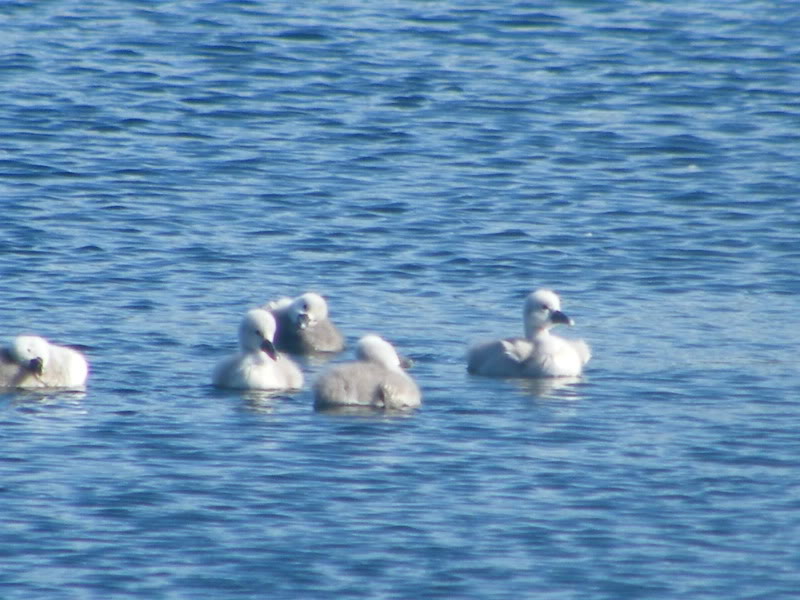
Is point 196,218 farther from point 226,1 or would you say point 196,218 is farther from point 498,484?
point 226,1

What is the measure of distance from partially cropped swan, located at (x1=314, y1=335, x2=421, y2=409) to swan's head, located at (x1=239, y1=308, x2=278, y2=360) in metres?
0.86

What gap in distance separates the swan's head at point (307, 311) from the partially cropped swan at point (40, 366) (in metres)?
2.21

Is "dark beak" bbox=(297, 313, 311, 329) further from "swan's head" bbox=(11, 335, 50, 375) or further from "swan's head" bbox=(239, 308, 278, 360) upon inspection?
"swan's head" bbox=(11, 335, 50, 375)

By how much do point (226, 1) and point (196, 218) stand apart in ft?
52.0

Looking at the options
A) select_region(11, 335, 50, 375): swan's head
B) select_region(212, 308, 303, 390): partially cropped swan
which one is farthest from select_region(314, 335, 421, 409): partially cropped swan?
select_region(11, 335, 50, 375): swan's head

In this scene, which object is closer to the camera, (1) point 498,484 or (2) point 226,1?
(1) point 498,484

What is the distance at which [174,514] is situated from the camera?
39.6 ft

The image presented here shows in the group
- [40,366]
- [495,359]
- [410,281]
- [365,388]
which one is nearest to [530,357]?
[495,359]

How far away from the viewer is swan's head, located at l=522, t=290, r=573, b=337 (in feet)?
53.6

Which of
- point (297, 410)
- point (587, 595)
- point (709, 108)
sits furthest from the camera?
point (709, 108)

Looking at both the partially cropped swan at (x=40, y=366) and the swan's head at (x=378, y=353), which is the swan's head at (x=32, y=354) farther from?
the swan's head at (x=378, y=353)

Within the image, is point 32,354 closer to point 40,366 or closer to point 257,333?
point 40,366

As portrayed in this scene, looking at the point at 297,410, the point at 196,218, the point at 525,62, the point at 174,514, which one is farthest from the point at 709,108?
the point at 174,514

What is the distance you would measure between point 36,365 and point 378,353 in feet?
7.78
